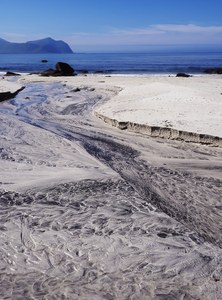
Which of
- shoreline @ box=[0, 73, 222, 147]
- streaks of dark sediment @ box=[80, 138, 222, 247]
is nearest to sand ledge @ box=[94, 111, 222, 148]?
shoreline @ box=[0, 73, 222, 147]

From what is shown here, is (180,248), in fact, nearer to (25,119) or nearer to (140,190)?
(140,190)

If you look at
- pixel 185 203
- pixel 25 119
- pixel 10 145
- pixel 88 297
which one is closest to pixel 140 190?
pixel 185 203

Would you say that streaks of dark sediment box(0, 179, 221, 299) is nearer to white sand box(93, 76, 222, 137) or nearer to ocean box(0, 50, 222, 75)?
white sand box(93, 76, 222, 137)

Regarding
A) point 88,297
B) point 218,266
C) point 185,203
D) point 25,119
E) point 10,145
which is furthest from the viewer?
point 25,119

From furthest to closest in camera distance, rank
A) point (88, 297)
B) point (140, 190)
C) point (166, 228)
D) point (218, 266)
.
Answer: point (140, 190), point (166, 228), point (218, 266), point (88, 297)

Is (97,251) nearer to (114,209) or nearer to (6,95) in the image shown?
(114,209)
